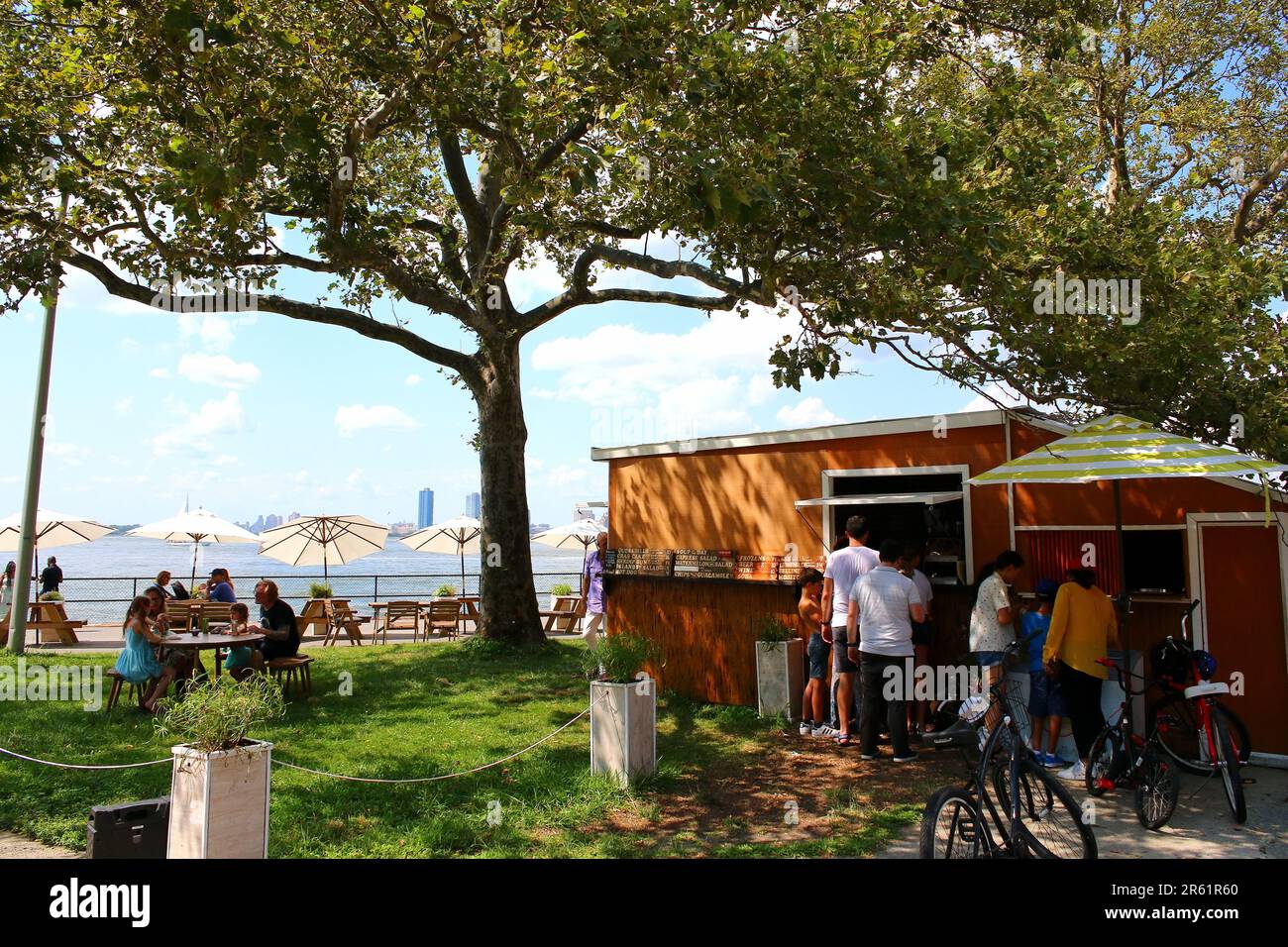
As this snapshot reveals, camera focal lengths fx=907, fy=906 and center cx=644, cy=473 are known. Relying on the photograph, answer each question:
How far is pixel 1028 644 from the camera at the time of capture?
755 cm

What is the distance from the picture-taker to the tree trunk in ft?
47.5

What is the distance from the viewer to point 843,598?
8.11 metres

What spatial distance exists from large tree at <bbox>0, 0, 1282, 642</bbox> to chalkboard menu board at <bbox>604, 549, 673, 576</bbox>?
276 cm

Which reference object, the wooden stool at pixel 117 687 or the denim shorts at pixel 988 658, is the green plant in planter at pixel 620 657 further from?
the wooden stool at pixel 117 687

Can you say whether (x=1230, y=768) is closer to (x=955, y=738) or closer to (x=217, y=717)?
(x=955, y=738)

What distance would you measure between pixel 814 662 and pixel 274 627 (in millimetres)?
6366

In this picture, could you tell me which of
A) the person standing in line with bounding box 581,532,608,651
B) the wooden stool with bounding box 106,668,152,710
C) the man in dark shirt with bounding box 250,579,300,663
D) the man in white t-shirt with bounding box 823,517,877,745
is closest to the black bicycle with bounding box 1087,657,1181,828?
the man in white t-shirt with bounding box 823,517,877,745

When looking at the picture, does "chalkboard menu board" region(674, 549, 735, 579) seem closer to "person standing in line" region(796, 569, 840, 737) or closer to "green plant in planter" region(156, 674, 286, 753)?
"person standing in line" region(796, 569, 840, 737)

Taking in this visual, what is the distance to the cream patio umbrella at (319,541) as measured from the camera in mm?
19656

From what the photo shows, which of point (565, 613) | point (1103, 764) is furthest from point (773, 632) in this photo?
point (565, 613)

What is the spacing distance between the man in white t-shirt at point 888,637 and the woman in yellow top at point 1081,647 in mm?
1029

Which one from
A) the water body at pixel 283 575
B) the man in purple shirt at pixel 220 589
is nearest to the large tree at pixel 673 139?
the man in purple shirt at pixel 220 589
